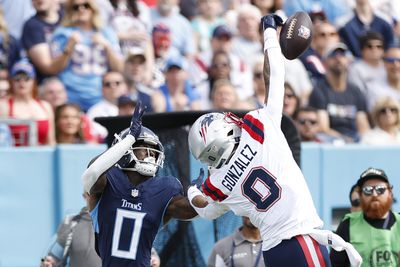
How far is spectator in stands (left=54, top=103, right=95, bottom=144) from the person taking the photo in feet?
35.2

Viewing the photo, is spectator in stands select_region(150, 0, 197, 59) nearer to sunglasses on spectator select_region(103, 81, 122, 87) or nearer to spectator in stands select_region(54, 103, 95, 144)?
sunglasses on spectator select_region(103, 81, 122, 87)

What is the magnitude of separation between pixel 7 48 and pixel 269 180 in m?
5.54

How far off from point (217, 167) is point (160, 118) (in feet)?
7.64

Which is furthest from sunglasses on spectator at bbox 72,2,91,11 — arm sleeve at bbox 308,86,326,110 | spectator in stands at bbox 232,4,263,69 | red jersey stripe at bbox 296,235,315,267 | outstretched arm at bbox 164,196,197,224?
red jersey stripe at bbox 296,235,315,267

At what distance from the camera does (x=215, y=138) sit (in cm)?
679

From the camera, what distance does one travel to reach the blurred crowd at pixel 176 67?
11133 mm

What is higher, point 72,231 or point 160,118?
point 160,118

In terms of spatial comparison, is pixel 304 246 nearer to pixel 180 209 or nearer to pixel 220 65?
pixel 180 209

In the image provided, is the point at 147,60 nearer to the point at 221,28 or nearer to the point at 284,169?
the point at 221,28

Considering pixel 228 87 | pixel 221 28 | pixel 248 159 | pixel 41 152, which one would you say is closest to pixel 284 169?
pixel 248 159

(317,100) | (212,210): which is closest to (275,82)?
(212,210)

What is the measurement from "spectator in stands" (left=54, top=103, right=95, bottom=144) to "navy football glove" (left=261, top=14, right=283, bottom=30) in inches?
155

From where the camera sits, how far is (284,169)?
266 inches

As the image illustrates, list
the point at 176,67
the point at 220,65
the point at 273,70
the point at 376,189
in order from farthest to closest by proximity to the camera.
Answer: the point at 220,65
the point at 176,67
the point at 376,189
the point at 273,70
